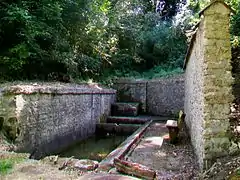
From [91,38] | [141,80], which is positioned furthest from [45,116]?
[141,80]

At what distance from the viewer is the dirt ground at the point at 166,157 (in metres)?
5.65

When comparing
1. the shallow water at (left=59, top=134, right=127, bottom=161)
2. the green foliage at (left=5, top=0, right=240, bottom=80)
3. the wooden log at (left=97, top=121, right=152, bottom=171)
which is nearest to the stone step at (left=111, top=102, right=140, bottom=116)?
the green foliage at (left=5, top=0, right=240, bottom=80)

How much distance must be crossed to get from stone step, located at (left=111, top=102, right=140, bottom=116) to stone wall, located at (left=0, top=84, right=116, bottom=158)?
3.16 meters

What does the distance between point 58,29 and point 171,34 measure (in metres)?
10.7

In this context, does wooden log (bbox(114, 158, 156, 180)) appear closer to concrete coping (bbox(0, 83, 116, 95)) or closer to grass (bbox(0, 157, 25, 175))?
grass (bbox(0, 157, 25, 175))

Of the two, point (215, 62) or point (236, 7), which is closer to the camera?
point (215, 62)

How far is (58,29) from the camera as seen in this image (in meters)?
11.5

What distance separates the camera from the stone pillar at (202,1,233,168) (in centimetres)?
543

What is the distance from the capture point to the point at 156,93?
53.9ft

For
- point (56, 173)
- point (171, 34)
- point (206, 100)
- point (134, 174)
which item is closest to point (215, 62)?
point (206, 100)

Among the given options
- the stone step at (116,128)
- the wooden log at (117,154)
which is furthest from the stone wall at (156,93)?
the wooden log at (117,154)

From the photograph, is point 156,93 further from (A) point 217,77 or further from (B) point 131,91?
(A) point 217,77

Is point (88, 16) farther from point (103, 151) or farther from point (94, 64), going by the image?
point (103, 151)

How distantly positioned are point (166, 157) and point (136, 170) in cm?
208
